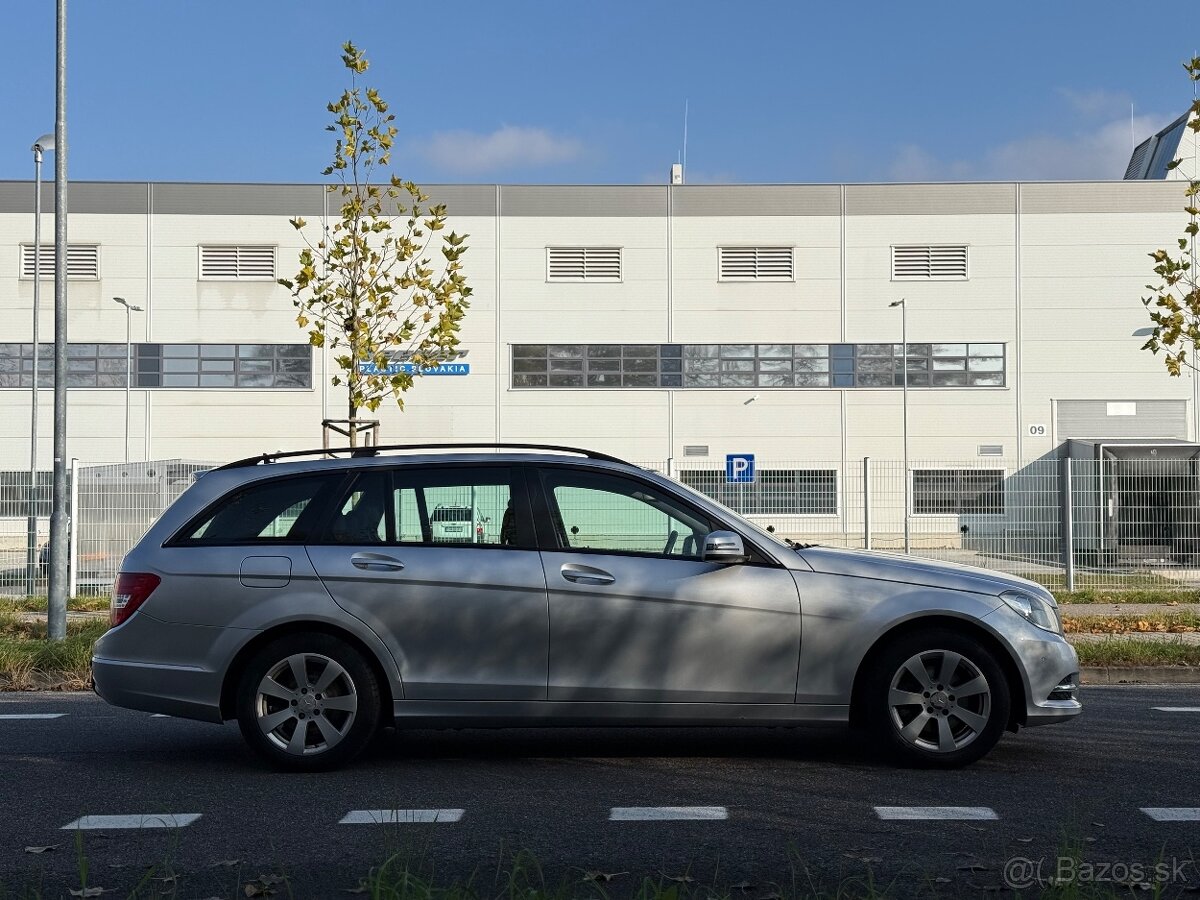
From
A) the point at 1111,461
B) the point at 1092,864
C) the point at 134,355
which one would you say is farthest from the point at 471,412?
the point at 1092,864

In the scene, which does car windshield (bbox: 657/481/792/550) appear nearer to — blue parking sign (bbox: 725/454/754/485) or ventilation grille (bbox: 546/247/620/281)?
blue parking sign (bbox: 725/454/754/485)

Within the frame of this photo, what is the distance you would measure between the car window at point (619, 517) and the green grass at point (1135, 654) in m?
5.32

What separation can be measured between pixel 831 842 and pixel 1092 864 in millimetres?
965

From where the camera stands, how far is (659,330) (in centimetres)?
3775

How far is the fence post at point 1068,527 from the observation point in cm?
1684

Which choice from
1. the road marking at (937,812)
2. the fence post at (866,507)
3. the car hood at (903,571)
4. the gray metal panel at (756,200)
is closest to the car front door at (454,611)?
the car hood at (903,571)

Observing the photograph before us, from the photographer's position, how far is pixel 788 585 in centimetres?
657

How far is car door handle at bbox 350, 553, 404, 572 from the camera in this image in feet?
21.8

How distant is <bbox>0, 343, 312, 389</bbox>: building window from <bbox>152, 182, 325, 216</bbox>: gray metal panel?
386 cm

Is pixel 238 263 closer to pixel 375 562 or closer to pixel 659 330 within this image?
pixel 659 330

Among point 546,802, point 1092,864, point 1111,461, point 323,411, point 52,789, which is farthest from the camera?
point 323,411

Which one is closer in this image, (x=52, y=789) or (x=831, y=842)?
(x=831, y=842)

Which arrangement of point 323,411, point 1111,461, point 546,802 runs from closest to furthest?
point 546,802 → point 1111,461 → point 323,411

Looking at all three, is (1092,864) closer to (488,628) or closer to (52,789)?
(488,628)
